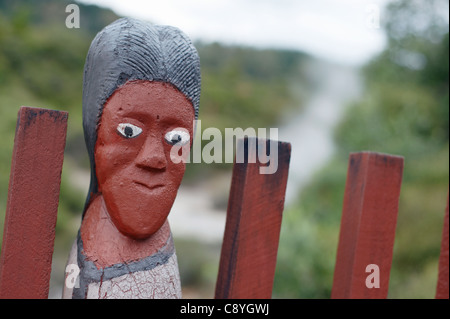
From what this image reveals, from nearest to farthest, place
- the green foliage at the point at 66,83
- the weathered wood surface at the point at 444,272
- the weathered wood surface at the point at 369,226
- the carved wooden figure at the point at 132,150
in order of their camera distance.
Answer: the carved wooden figure at the point at 132,150 → the weathered wood surface at the point at 369,226 → the weathered wood surface at the point at 444,272 → the green foliage at the point at 66,83

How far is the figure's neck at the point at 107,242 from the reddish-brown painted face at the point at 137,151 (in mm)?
26

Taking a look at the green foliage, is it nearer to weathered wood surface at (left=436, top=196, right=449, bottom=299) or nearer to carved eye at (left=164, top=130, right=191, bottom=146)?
carved eye at (left=164, top=130, right=191, bottom=146)

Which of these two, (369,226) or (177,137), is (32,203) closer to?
(177,137)

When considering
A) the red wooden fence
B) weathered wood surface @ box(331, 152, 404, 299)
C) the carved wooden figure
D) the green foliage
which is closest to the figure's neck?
the carved wooden figure

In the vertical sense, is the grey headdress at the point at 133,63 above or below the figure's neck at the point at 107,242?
above

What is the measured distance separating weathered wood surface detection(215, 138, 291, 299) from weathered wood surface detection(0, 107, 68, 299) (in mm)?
491

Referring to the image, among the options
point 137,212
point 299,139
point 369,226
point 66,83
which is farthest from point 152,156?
point 299,139

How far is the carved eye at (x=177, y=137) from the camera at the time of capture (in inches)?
49.8

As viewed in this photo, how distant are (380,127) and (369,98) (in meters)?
2.07

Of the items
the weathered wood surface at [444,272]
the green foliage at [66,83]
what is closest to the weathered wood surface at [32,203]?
the weathered wood surface at [444,272]

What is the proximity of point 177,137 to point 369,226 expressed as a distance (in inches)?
26.4

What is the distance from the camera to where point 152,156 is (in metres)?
1.22

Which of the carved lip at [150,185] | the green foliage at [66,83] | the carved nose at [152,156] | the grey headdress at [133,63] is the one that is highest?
the green foliage at [66,83]

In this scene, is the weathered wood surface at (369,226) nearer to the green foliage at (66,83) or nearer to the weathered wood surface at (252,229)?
the weathered wood surface at (252,229)
